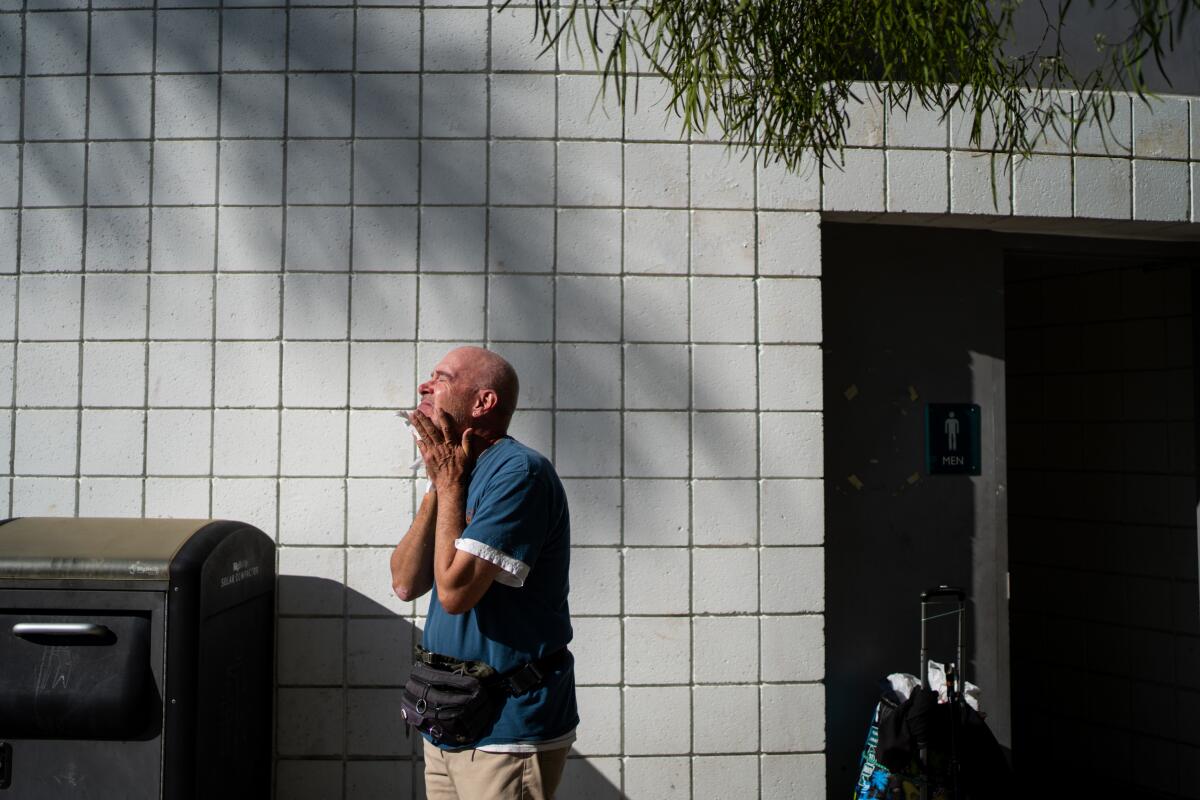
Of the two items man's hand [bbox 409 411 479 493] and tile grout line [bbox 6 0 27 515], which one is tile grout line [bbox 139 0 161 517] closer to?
tile grout line [bbox 6 0 27 515]

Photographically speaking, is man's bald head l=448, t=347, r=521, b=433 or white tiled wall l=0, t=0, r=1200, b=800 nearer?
man's bald head l=448, t=347, r=521, b=433

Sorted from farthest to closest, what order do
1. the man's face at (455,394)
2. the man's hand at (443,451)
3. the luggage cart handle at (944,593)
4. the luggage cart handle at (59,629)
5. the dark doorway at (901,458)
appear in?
1. the dark doorway at (901,458)
2. the luggage cart handle at (944,593)
3. the luggage cart handle at (59,629)
4. the man's face at (455,394)
5. the man's hand at (443,451)

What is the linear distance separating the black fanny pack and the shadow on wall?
1.43 m

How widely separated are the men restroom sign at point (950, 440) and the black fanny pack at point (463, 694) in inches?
98.0

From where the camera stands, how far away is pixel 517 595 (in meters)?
2.86

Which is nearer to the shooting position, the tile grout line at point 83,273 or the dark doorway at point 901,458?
the tile grout line at point 83,273

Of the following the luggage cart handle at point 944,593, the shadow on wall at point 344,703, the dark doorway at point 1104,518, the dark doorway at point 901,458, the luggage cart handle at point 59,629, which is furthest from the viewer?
the dark doorway at point 1104,518

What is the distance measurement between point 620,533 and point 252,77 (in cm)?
238

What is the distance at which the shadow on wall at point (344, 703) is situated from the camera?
166 inches

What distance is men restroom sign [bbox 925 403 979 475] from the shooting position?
4734 mm

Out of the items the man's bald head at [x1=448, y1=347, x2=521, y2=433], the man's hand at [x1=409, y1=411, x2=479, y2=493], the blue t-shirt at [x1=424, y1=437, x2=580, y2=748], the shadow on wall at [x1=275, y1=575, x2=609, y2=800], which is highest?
the man's bald head at [x1=448, y1=347, x2=521, y2=433]

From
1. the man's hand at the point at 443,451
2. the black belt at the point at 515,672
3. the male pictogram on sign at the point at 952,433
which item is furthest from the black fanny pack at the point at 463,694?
the male pictogram on sign at the point at 952,433

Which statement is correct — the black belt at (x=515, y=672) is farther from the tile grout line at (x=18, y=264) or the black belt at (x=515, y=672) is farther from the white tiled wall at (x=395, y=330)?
the tile grout line at (x=18, y=264)

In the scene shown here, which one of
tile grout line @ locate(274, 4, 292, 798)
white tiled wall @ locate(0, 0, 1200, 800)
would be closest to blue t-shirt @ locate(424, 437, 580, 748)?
white tiled wall @ locate(0, 0, 1200, 800)
